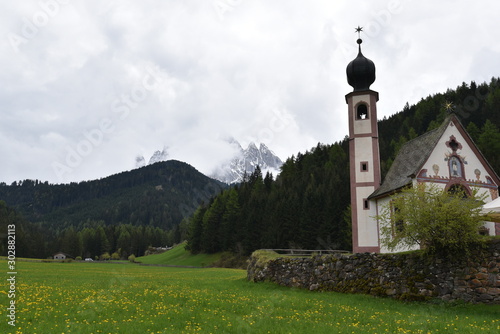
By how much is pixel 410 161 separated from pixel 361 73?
10480 millimetres

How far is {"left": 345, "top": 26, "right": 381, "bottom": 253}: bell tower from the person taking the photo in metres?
37.9

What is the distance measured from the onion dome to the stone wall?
22.6 meters

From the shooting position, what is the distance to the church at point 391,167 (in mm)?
33969

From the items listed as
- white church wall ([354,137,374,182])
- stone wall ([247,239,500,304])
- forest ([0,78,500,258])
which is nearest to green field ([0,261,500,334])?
stone wall ([247,239,500,304])

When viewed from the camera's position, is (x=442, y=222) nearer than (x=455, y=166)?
Yes

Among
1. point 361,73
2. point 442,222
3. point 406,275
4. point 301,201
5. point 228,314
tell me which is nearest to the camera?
point 228,314

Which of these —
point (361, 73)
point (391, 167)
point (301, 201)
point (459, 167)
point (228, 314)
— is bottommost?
point (228, 314)

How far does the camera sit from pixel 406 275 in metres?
19.9

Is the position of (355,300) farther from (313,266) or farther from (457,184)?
(457,184)

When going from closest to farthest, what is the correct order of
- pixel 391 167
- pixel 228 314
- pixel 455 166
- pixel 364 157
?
pixel 228 314, pixel 455 166, pixel 364 157, pixel 391 167

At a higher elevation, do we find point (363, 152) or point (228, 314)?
point (363, 152)

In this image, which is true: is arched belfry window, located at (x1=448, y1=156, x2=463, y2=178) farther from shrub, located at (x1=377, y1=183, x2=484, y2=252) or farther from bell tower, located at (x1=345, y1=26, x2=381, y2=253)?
shrub, located at (x1=377, y1=183, x2=484, y2=252)

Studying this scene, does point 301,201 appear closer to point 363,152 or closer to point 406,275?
point 363,152

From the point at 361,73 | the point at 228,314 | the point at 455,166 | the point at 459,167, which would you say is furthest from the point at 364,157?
the point at 228,314
